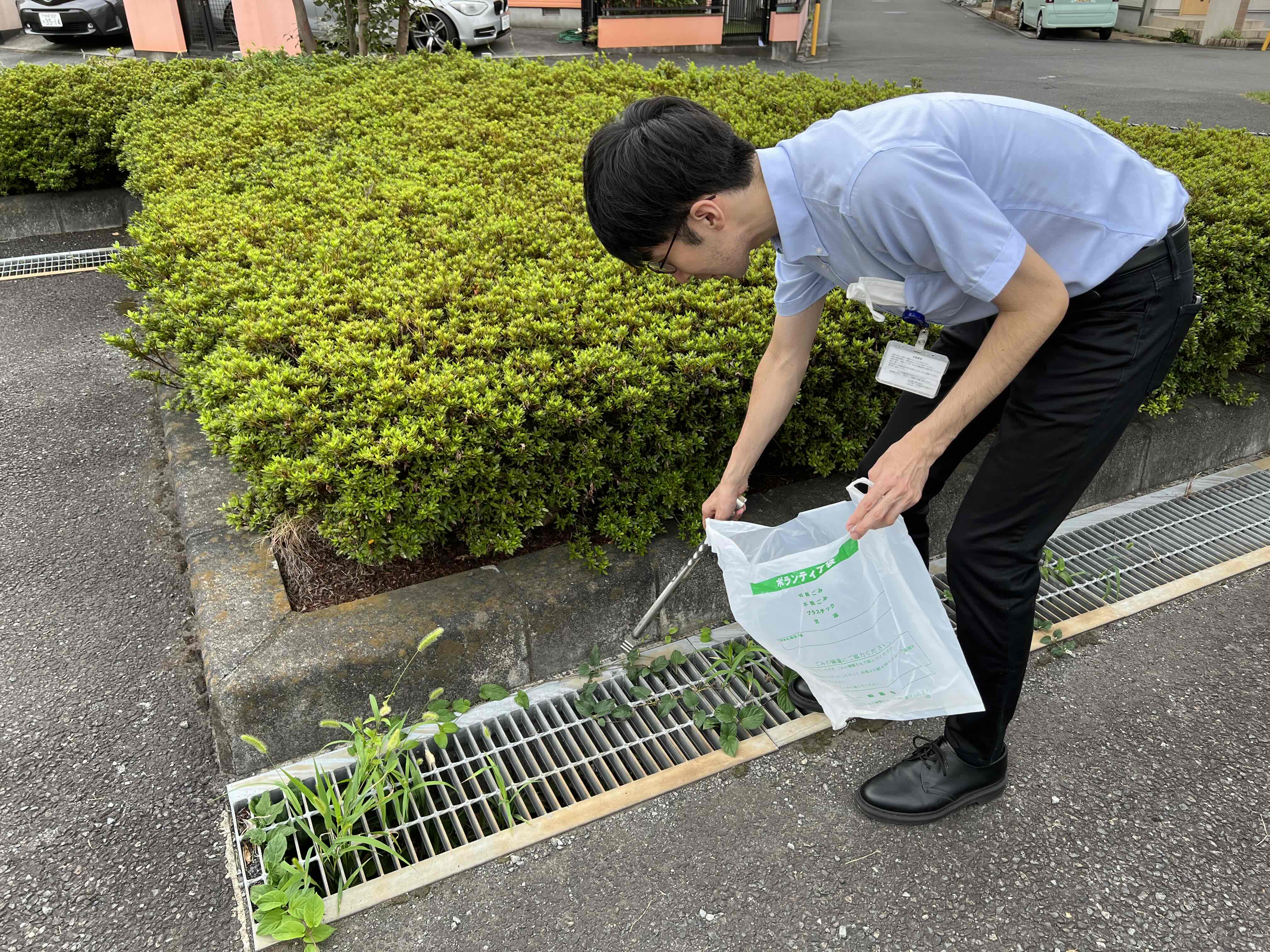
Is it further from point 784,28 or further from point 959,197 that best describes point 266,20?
point 959,197

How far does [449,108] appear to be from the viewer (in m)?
5.43

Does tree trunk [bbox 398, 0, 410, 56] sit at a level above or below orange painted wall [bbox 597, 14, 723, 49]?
above

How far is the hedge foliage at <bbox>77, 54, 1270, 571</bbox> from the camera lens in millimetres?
2439

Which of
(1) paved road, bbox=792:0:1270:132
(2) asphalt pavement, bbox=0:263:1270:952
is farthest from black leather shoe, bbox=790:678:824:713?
(1) paved road, bbox=792:0:1270:132

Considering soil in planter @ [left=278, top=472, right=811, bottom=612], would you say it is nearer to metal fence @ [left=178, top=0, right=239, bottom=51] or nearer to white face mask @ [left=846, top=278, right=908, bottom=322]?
white face mask @ [left=846, top=278, right=908, bottom=322]

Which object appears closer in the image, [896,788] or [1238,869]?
[1238,869]

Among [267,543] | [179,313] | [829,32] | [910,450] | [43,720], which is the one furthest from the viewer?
[829,32]

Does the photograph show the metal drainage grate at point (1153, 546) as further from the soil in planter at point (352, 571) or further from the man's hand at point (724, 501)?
the soil in planter at point (352, 571)

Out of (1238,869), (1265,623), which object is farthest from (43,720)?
(1265,623)

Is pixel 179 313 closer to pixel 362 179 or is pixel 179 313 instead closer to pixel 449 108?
pixel 362 179

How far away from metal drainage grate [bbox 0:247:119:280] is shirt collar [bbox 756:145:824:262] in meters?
5.56

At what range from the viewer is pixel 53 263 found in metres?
6.03

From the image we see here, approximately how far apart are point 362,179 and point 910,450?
331 cm

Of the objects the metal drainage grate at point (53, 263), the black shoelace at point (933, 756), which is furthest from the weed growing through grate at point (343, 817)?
the metal drainage grate at point (53, 263)
